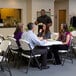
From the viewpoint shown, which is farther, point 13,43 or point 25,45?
point 13,43

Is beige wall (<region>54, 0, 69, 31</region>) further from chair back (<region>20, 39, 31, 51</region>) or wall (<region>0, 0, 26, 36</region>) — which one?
chair back (<region>20, 39, 31, 51</region>)

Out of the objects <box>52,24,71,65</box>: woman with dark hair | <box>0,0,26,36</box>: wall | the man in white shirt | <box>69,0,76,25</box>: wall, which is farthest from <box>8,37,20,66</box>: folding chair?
<box>69,0,76,25</box>: wall

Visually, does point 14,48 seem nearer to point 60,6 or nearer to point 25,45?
point 25,45

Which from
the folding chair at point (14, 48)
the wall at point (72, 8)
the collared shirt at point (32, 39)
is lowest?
the folding chair at point (14, 48)

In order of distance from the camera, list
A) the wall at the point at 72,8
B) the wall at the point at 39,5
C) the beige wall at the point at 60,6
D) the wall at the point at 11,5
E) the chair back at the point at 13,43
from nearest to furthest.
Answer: the chair back at the point at 13,43, the wall at the point at 11,5, the wall at the point at 39,5, the wall at the point at 72,8, the beige wall at the point at 60,6

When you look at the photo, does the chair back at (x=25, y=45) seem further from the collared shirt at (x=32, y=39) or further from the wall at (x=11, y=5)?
the wall at (x=11, y=5)

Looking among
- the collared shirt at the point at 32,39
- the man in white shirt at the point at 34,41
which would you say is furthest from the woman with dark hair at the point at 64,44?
the collared shirt at the point at 32,39

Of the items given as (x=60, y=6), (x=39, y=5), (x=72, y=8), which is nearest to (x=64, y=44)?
(x=39, y=5)

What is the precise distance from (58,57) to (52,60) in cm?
46

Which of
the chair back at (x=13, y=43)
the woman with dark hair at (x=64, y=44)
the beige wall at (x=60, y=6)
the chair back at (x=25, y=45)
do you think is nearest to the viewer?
the chair back at (x=25, y=45)

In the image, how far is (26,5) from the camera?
1106cm

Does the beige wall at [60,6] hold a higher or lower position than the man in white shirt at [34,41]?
higher

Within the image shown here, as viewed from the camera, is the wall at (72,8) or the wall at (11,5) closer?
the wall at (11,5)

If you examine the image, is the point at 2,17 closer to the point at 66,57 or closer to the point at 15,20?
the point at 15,20
